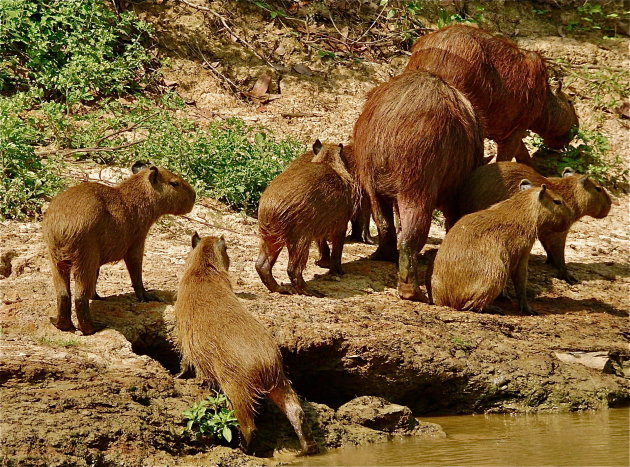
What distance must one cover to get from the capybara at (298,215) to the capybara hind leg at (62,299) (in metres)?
1.45

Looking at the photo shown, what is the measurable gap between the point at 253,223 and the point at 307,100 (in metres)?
2.74

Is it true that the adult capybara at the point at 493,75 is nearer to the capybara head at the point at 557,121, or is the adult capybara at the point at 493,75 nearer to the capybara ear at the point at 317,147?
the capybara head at the point at 557,121

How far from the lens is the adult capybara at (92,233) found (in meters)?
6.03

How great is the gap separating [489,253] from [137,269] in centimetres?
239

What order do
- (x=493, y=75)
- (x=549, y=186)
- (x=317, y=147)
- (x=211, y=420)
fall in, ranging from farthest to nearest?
1. (x=493, y=75)
2. (x=549, y=186)
3. (x=317, y=147)
4. (x=211, y=420)

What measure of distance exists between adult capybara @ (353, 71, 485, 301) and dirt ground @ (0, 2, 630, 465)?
44cm

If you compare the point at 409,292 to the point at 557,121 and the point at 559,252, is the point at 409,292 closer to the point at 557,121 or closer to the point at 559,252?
the point at 559,252

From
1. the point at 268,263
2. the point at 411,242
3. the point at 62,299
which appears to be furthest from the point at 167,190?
the point at 411,242

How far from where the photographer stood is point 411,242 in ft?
24.6

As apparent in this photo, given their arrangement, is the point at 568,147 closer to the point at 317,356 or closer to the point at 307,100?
the point at 307,100

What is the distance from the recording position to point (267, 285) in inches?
278

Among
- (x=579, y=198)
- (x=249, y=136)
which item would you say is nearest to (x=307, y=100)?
(x=249, y=136)

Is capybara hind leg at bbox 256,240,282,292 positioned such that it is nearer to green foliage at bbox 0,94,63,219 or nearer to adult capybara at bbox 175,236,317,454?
adult capybara at bbox 175,236,317,454

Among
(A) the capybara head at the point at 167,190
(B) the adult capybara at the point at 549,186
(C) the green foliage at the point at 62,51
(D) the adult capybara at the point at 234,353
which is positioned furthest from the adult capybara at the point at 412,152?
(C) the green foliage at the point at 62,51
